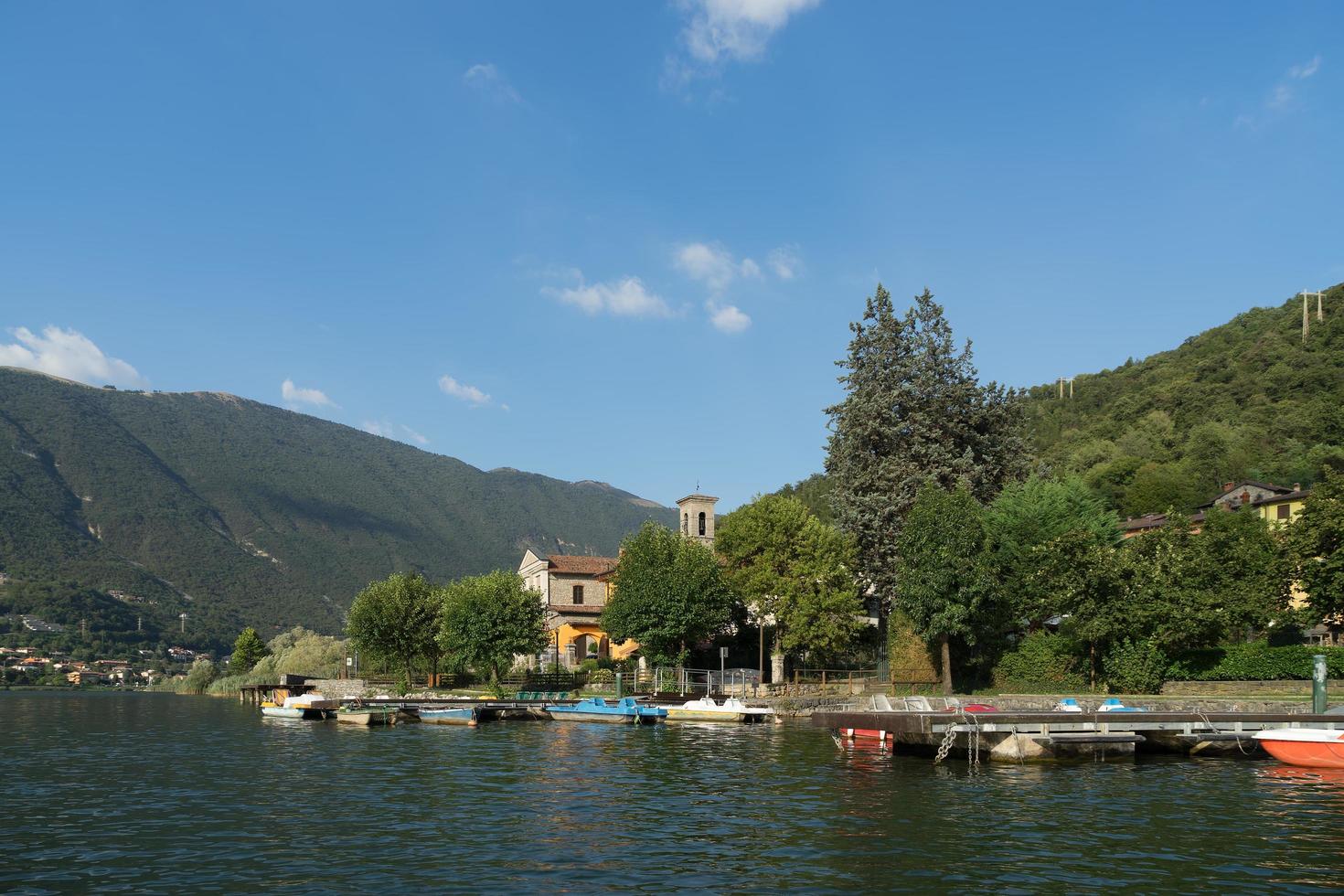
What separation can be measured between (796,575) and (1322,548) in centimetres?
2747

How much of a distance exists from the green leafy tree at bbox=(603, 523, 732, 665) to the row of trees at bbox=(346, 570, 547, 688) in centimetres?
816

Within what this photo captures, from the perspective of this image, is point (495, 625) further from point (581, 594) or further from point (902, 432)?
point (902, 432)

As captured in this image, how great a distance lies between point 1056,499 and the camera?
2237 inches

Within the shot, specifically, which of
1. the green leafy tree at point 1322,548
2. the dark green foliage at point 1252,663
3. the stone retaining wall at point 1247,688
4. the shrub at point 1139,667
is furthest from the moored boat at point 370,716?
the green leafy tree at point 1322,548

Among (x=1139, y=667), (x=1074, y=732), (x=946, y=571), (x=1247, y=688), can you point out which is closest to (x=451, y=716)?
(x=946, y=571)

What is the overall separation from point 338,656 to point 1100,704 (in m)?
82.7

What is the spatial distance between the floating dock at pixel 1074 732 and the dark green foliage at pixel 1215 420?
187 feet

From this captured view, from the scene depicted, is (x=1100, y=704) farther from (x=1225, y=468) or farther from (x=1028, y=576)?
(x=1225, y=468)

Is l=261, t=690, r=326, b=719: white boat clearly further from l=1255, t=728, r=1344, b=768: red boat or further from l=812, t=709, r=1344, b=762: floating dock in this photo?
l=1255, t=728, r=1344, b=768: red boat

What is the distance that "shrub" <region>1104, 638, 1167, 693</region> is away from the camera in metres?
46.9

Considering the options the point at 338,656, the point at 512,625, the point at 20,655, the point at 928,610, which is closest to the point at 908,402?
the point at 928,610

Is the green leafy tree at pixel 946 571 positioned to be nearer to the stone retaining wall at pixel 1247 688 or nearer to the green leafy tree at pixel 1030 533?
the green leafy tree at pixel 1030 533

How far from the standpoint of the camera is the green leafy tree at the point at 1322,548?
46406mm

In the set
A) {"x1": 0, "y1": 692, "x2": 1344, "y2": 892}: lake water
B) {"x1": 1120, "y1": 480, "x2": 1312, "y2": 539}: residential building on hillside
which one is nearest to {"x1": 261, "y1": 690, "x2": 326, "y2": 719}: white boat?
{"x1": 0, "y1": 692, "x2": 1344, "y2": 892}: lake water
